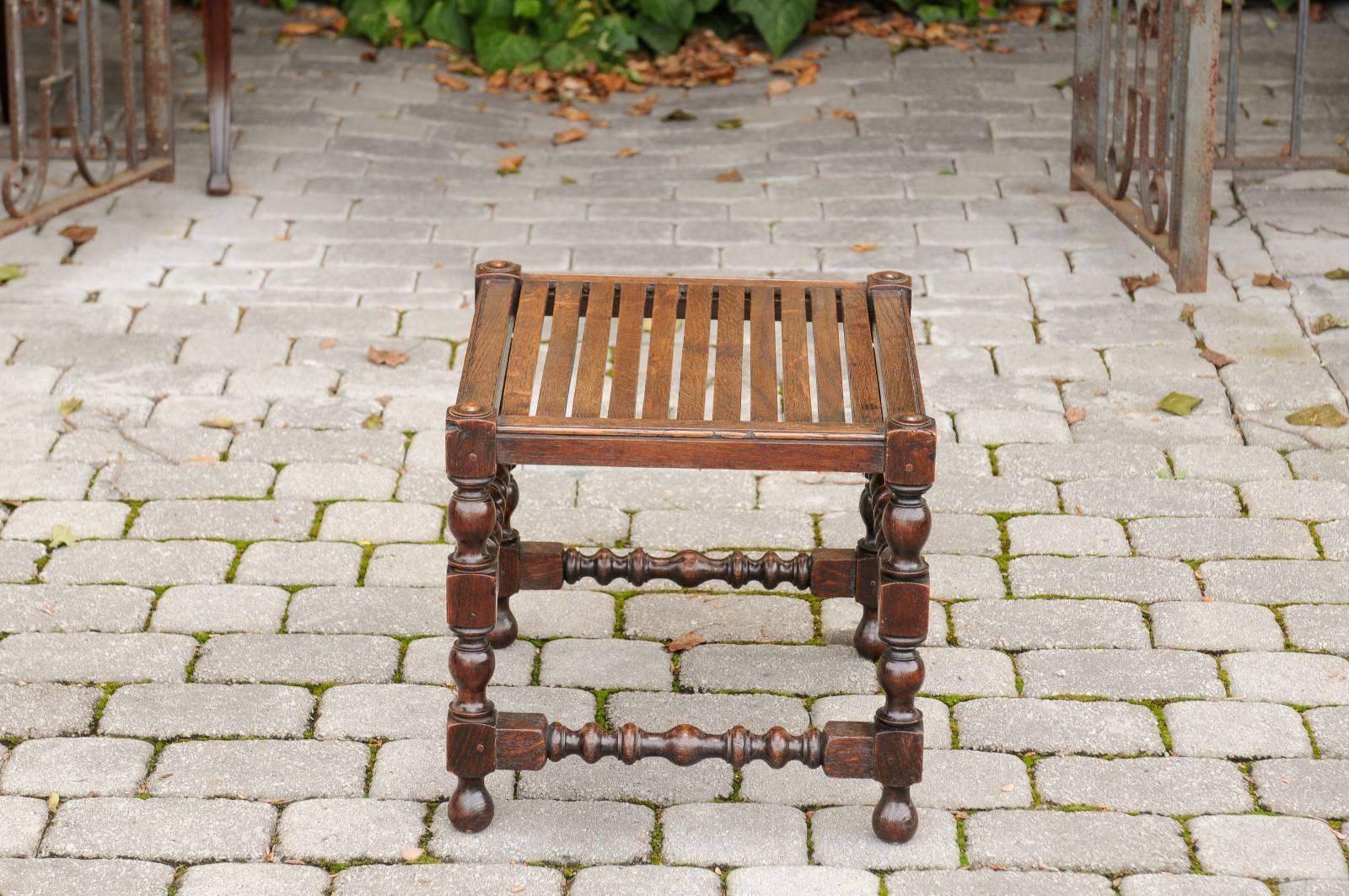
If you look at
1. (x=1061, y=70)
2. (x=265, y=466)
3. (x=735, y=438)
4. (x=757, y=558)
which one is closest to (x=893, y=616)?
(x=735, y=438)

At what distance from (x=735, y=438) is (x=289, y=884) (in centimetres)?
97

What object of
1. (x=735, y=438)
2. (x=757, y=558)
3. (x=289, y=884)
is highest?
(x=735, y=438)

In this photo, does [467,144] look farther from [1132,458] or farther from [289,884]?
[289,884]

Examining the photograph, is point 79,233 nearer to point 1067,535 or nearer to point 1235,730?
point 1067,535

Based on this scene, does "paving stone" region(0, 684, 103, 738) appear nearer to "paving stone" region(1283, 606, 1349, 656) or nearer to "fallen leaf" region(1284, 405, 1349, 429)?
"paving stone" region(1283, 606, 1349, 656)

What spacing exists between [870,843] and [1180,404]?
6.19 ft

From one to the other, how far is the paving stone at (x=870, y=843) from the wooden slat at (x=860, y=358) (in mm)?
679

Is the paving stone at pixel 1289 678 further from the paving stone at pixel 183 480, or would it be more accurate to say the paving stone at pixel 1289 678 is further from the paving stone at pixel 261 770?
the paving stone at pixel 183 480

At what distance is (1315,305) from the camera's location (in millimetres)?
4711

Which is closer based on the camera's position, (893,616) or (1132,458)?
(893,616)

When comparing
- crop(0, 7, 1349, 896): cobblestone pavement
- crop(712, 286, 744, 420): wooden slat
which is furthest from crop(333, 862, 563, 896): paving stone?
crop(712, 286, 744, 420): wooden slat

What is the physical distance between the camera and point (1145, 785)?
111 inches

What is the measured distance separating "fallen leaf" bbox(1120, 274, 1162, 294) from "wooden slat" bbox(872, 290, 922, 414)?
211 centimetres

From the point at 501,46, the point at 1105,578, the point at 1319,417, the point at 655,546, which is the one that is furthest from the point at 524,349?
the point at 501,46
